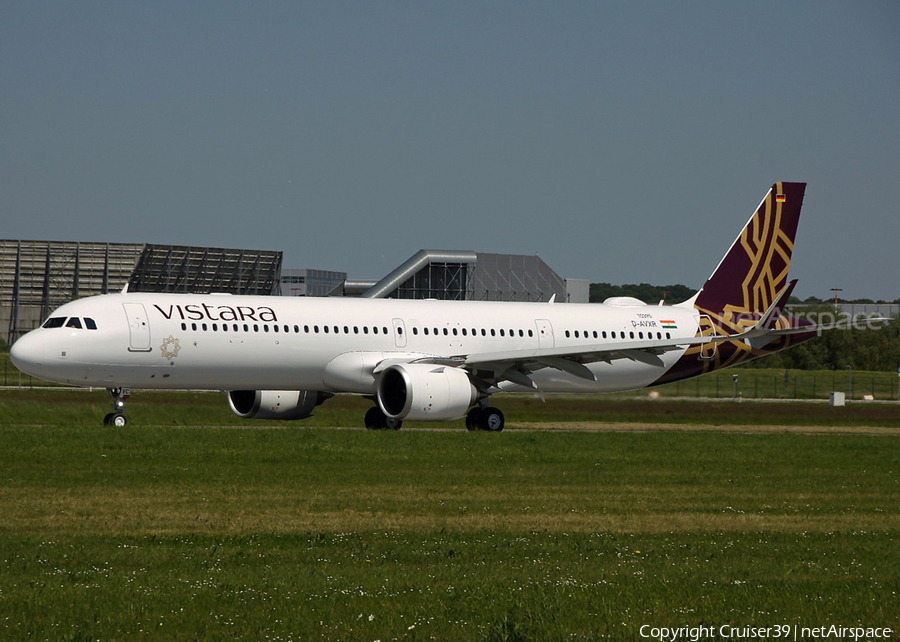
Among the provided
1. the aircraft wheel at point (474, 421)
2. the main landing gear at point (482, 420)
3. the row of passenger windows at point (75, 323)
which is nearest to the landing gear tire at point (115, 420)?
the row of passenger windows at point (75, 323)

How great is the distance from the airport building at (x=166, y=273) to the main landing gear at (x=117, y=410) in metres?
53.4

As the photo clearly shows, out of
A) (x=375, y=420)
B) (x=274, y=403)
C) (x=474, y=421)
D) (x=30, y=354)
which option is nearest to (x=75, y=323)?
(x=30, y=354)

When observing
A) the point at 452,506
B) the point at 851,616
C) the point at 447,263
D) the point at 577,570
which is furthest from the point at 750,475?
the point at 447,263

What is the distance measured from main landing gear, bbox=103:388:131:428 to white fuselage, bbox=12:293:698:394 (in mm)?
309

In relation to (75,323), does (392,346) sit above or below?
below

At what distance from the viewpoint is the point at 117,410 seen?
98.8ft

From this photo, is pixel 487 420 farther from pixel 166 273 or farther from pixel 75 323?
pixel 166 273

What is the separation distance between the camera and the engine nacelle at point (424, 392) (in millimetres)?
30391

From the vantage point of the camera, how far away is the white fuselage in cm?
2967

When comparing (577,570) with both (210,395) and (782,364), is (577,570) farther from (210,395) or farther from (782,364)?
(782,364)

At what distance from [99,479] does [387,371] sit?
13764mm

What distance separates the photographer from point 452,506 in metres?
16.4

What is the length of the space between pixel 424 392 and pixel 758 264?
49.6ft
